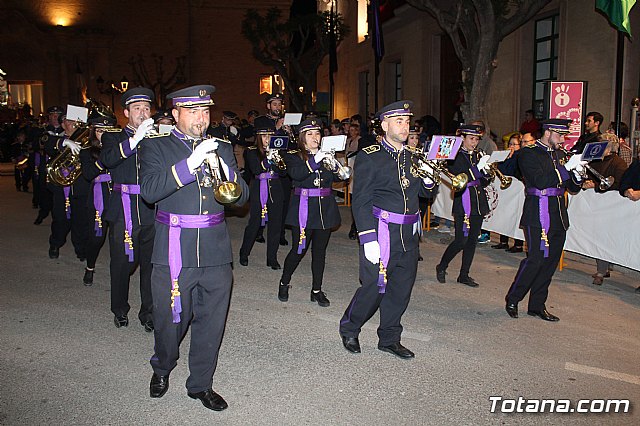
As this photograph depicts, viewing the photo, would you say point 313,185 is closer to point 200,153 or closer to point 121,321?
point 121,321

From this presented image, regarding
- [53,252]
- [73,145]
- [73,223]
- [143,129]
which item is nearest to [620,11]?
[143,129]

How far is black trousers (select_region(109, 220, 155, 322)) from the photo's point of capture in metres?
6.08

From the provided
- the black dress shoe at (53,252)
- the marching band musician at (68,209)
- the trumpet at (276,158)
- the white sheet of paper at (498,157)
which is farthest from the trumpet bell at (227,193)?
the black dress shoe at (53,252)

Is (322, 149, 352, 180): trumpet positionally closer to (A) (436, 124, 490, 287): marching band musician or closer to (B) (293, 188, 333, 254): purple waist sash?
(B) (293, 188, 333, 254): purple waist sash

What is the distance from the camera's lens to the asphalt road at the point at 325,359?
14.7 ft

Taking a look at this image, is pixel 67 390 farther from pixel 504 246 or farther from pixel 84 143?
pixel 504 246

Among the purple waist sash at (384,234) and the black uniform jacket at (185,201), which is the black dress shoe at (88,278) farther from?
the purple waist sash at (384,234)

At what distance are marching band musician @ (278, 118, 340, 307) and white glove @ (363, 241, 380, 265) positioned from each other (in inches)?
75.1

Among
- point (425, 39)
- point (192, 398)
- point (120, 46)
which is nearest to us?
point (192, 398)

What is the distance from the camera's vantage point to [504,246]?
10.5 m

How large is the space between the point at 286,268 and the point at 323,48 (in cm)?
2251

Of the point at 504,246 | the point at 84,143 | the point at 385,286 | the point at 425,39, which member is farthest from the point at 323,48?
the point at 385,286

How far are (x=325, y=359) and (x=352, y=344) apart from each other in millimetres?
332

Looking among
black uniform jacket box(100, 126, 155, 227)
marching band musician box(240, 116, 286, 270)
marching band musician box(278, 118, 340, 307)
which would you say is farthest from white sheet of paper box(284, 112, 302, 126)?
black uniform jacket box(100, 126, 155, 227)
